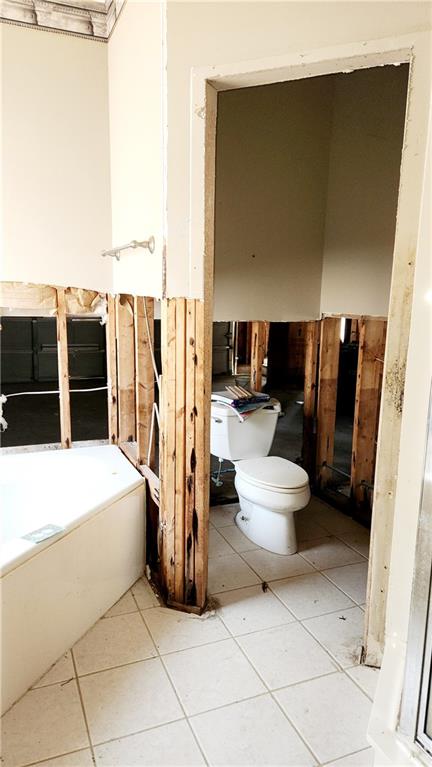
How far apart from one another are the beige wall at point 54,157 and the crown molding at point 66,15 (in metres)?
0.04

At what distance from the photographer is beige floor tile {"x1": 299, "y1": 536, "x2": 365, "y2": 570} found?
2656 millimetres

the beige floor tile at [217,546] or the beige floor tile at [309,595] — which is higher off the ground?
the beige floor tile at [217,546]

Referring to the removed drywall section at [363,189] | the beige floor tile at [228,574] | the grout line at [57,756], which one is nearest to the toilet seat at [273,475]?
the beige floor tile at [228,574]

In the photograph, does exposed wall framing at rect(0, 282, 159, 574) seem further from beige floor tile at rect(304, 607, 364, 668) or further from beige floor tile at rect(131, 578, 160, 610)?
beige floor tile at rect(304, 607, 364, 668)

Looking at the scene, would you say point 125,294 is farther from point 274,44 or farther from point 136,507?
point 274,44

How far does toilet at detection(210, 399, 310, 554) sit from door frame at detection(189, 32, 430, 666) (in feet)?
2.67

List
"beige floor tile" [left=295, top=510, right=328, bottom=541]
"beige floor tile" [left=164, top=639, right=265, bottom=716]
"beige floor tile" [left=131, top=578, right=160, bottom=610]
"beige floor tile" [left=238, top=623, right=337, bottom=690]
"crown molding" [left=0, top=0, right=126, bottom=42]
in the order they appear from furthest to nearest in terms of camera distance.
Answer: "beige floor tile" [left=295, top=510, right=328, bottom=541], "crown molding" [left=0, top=0, right=126, bottom=42], "beige floor tile" [left=131, top=578, right=160, bottom=610], "beige floor tile" [left=238, top=623, right=337, bottom=690], "beige floor tile" [left=164, top=639, right=265, bottom=716]

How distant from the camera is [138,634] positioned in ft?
6.72

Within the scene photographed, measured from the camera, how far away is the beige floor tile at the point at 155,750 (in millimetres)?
1489

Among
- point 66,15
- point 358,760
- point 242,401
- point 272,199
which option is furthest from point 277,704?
point 66,15

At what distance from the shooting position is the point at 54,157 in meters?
2.54

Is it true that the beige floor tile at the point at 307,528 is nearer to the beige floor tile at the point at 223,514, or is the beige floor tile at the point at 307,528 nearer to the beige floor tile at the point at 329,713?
the beige floor tile at the point at 223,514

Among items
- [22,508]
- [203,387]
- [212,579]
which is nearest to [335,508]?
[212,579]

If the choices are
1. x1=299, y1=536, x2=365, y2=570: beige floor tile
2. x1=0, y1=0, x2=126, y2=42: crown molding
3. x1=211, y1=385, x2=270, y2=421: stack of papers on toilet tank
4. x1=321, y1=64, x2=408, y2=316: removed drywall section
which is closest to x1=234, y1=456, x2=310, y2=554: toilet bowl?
x1=299, y1=536, x2=365, y2=570: beige floor tile
